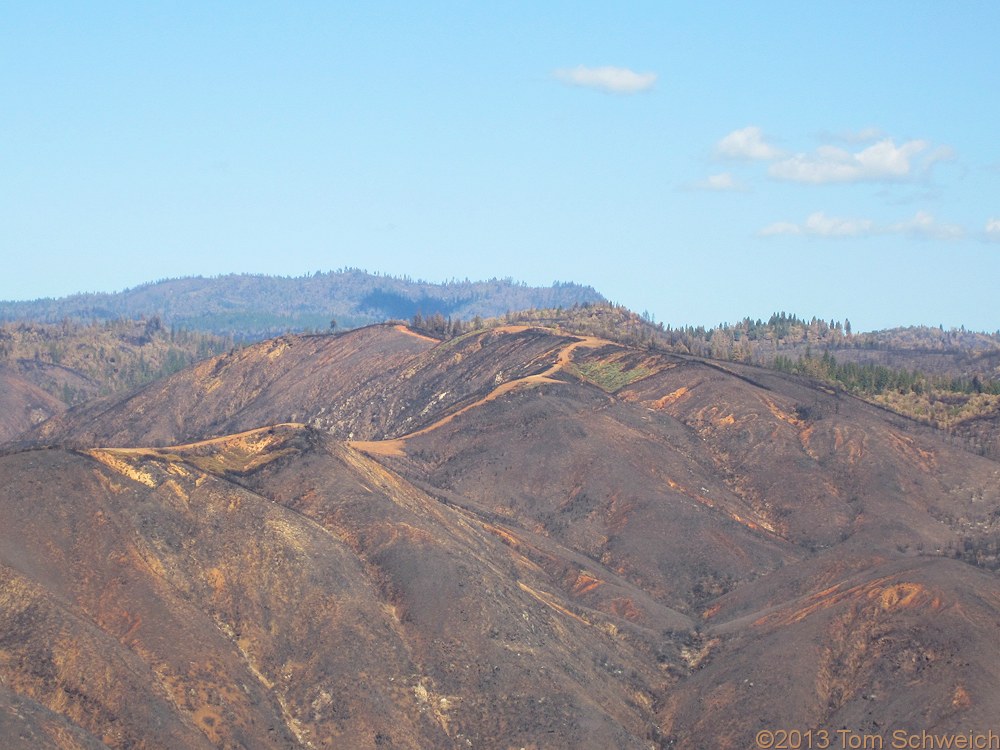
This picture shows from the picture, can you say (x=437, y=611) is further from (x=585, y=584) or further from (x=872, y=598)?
(x=872, y=598)

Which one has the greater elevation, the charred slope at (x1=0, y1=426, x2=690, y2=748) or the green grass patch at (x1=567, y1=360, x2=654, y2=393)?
the green grass patch at (x1=567, y1=360, x2=654, y2=393)

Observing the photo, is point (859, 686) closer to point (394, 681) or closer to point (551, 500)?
point (394, 681)

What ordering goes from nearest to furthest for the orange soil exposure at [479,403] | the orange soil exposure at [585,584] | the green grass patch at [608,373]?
the orange soil exposure at [585,584] → the orange soil exposure at [479,403] → the green grass patch at [608,373]

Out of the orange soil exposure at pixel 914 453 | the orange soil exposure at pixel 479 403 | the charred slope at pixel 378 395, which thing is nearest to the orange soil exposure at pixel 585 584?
the orange soil exposure at pixel 479 403

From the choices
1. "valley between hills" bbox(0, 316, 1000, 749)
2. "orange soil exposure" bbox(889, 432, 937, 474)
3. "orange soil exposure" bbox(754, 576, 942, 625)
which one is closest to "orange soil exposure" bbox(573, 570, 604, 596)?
"valley between hills" bbox(0, 316, 1000, 749)

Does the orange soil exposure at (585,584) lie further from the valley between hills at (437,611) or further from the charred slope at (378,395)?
the charred slope at (378,395)

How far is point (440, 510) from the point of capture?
104 metres

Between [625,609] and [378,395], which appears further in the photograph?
[378,395]

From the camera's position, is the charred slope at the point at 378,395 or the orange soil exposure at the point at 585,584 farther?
the charred slope at the point at 378,395

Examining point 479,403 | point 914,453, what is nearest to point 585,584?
point 479,403

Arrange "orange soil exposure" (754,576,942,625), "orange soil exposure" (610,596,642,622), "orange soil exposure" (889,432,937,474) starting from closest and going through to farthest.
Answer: "orange soil exposure" (754,576,942,625) < "orange soil exposure" (610,596,642,622) < "orange soil exposure" (889,432,937,474)

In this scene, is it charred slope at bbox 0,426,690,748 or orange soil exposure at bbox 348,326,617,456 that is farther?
orange soil exposure at bbox 348,326,617,456

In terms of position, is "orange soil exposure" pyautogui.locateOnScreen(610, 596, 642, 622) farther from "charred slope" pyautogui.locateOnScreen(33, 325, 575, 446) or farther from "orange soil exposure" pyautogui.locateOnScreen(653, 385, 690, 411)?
"charred slope" pyautogui.locateOnScreen(33, 325, 575, 446)

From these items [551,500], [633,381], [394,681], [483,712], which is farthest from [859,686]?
[633,381]
